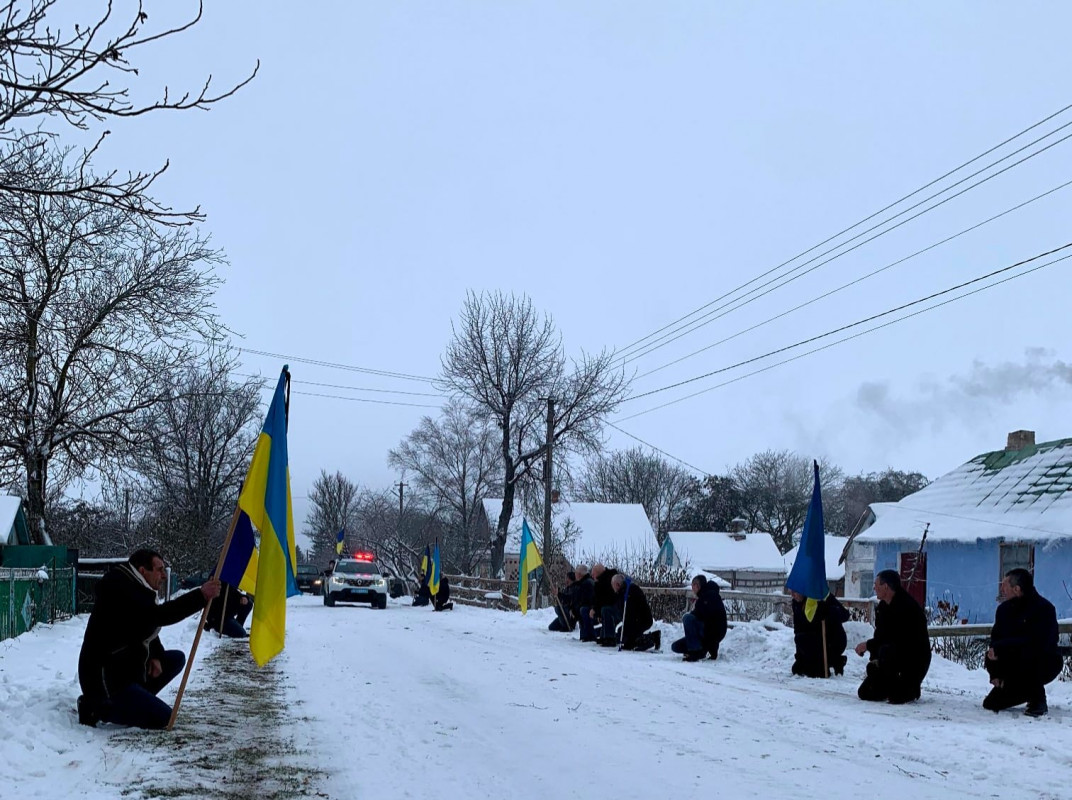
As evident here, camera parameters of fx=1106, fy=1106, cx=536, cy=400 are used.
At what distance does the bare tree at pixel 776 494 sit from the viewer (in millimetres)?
81688

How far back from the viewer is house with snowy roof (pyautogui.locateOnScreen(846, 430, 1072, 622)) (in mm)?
25812

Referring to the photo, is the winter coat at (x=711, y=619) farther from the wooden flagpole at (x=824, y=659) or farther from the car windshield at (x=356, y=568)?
the car windshield at (x=356, y=568)

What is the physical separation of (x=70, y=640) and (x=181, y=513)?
3035 centimetres

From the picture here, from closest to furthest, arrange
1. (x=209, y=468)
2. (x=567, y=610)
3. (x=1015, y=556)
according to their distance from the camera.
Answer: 1. (x=567, y=610)
2. (x=1015, y=556)
3. (x=209, y=468)

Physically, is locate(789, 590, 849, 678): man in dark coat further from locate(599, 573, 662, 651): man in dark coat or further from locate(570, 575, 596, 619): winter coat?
locate(570, 575, 596, 619): winter coat

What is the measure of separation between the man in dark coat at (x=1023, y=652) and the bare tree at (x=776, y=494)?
69428 millimetres

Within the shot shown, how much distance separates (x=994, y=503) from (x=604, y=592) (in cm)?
1284

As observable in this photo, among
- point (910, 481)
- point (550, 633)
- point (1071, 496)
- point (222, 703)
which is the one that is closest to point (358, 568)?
point (550, 633)

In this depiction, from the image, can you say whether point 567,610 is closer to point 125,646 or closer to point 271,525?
point 271,525

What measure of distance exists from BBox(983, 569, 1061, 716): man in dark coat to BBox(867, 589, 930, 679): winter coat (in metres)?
0.85

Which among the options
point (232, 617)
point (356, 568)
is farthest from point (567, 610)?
point (356, 568)

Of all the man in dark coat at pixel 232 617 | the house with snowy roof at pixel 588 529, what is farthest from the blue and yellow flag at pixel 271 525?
the house with snowy roof at pixel 588 529

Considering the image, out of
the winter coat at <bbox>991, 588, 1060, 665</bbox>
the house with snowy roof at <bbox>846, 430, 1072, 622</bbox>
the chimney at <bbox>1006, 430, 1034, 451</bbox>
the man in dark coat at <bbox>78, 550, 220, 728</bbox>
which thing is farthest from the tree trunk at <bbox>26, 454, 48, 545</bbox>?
the chimney at <bbox>1006, 430, 1034, 451</bbox>

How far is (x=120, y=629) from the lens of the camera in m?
8.59
